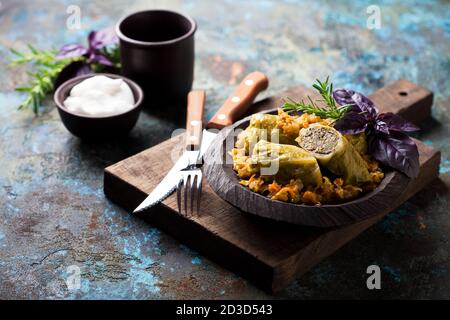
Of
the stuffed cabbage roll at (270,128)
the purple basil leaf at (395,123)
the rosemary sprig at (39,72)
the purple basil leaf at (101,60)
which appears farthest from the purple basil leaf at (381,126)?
the rosemary sprig at (39,72)

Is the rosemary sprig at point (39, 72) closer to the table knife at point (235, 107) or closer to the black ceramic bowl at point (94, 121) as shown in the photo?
the black ceramic bowl at point (94, 121)

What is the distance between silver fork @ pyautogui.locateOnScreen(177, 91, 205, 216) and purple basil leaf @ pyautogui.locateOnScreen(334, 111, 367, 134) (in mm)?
374

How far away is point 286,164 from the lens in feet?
5.32

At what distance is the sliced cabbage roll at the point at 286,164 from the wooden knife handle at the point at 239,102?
42 cm

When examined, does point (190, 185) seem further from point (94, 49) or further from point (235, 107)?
point (94, 49)

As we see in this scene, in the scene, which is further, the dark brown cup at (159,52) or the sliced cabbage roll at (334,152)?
the dark brown cup at (159,52)

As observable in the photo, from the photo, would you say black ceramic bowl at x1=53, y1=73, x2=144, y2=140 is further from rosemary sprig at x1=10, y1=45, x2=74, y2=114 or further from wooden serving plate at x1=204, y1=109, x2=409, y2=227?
wooden serving plate at x1=204, y1=109, x2=409, y2=227

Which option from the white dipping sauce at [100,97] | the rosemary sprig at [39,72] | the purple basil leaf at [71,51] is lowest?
the rosemary sprig at [39,72]

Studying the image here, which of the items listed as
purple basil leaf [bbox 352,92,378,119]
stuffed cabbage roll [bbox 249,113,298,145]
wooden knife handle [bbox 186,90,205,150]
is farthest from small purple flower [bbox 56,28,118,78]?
purple basil leaf [bbox 352,92,378,119]

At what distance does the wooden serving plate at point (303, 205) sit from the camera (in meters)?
1.58

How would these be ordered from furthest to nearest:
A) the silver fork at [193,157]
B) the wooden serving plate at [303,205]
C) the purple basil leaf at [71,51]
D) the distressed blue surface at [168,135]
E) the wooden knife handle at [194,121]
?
the purple basil leaf at [71,51]
the wooden knife handle at [194,121]
the silver fork at [193,157]
the distressed blue surface at [168,135]
the wooden serving plate at [303,205]
